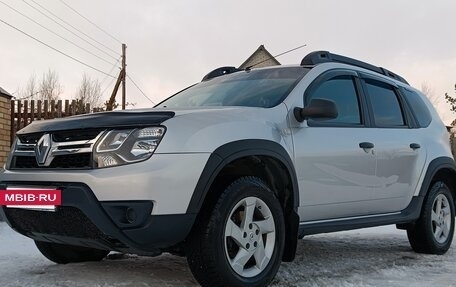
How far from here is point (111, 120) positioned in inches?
126

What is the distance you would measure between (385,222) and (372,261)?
16.9 inches

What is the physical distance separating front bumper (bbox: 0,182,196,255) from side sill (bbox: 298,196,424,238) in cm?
121

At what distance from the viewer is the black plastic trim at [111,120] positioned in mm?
3143

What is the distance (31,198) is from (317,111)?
2020 mm

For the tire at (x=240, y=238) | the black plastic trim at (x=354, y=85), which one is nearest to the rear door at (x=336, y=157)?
the black plastic trim at (x=354, y=85)

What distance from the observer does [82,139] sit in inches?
127

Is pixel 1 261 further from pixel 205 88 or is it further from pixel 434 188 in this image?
pixel 434 188

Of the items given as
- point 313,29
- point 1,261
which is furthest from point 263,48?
point 1,261

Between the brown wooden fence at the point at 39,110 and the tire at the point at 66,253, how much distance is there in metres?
5.87

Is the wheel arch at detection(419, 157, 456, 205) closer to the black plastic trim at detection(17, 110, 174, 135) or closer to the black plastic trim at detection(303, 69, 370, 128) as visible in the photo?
the black plastic trim at detection(303, 69, 370, 128)

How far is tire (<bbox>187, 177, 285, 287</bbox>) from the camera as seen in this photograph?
3.20 m

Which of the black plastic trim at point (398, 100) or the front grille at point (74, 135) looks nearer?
the front grille at point (74, 135)

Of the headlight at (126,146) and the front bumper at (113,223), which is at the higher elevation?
the headlight at (126,146)

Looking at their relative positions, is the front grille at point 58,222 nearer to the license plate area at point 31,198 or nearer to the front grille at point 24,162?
the license plate area at point 31,198
